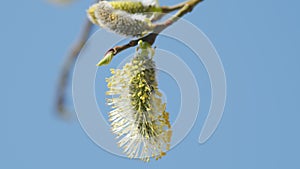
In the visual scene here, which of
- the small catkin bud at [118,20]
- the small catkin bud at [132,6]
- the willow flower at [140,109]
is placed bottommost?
the willow flower at [140,109]

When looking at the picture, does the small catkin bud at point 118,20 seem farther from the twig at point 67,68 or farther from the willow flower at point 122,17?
the twig at point 67,68

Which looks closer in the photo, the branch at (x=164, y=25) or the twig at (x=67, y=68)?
the branch at (x=164, y=25)

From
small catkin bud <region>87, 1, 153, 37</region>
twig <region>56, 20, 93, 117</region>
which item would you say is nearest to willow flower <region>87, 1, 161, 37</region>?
small catkin bud <region>87, 1, 153, 37</region>

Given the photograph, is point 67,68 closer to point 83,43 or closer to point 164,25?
point 83,43

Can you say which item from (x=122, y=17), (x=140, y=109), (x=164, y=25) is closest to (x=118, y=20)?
(x=122, y=17)

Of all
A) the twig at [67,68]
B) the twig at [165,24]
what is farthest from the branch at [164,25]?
the twig at [67,68]

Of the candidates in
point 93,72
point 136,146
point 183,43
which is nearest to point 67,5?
point 93,72

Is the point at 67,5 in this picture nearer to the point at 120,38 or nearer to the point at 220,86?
the point at 120,38
